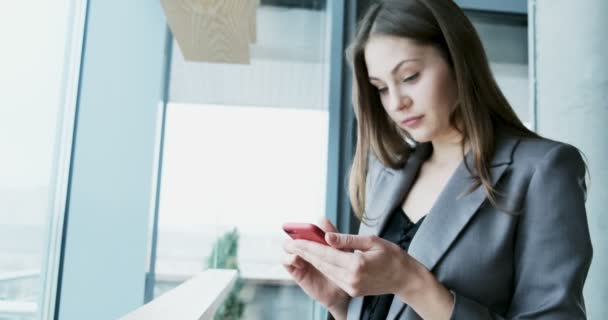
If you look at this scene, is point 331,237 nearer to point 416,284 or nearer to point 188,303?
point 416,284

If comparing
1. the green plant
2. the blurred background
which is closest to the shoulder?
the blurred background

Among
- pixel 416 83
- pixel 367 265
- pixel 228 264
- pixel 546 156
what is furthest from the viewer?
pixel 228 264

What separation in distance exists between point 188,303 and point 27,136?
1.96 ft

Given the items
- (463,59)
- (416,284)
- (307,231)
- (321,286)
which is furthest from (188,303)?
(463,59)

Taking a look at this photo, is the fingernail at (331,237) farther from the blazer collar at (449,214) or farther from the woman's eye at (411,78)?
the woman's eye at (411,78)

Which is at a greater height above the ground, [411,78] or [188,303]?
[411,78]

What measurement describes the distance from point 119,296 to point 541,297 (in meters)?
1.43

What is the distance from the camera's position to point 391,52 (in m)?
0.95

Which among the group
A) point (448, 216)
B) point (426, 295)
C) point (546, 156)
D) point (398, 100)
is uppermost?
point (398, 100)

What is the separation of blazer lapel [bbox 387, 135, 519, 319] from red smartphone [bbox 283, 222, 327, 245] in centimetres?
19

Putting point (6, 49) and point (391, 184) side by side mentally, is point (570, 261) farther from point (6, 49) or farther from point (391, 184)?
point (6, 49)

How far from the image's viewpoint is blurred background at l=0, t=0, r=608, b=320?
4.48 ft

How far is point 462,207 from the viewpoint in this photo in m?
0.88

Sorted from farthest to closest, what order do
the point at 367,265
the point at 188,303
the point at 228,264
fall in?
the point at 228,264, the point at 188,303, the point at 367,265
